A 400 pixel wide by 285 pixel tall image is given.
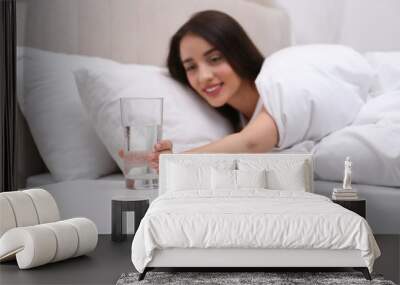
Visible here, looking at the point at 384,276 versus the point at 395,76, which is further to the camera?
the point at 395,76

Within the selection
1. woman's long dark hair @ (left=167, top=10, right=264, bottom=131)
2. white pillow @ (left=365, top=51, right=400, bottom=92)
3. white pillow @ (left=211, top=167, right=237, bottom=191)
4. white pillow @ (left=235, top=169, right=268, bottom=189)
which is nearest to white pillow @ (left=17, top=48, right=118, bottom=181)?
woman's long dark hair @ (left=167, top=10, right=264, bottom=131)

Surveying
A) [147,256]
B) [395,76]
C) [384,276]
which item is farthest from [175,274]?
[395,76]

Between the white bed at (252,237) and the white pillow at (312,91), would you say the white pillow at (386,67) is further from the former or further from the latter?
the white bed at (252,237)

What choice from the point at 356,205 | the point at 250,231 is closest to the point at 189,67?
the point at 356,205

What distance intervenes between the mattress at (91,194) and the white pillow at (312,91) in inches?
45.5

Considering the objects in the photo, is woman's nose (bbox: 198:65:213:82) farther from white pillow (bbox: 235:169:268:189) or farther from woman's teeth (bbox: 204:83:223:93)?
white pillow (bbox: 235:169:268:189)

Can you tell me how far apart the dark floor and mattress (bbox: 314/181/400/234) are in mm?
383

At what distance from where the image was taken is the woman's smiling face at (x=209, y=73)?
18.1 ft

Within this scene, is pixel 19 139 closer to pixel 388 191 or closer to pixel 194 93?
pixel 194 93

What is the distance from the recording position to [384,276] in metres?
4.19

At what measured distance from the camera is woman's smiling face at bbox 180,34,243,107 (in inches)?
217

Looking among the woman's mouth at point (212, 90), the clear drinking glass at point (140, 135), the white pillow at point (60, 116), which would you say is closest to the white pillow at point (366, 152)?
the woman's mouth at point (212, 90)

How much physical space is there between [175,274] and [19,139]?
2.31 metres

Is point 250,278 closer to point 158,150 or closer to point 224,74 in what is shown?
point 158,150
